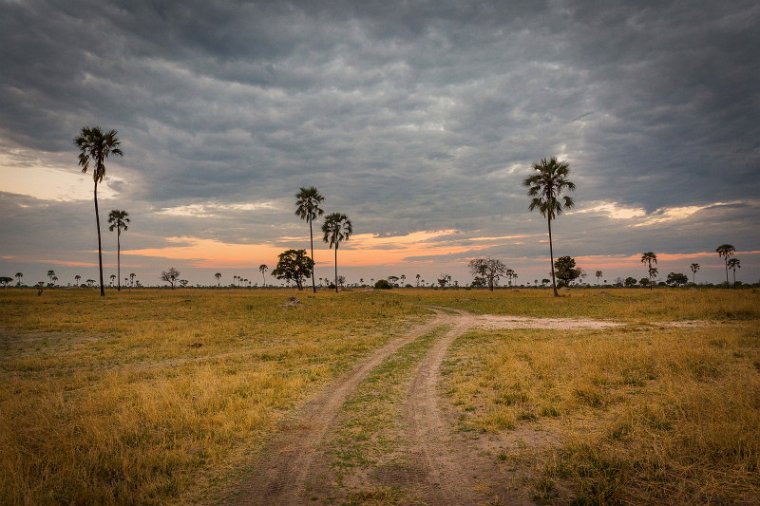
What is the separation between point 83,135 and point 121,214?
34098 millimetres

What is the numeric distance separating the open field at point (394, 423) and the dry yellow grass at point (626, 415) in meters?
0.04

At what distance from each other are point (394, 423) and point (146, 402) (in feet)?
20.6

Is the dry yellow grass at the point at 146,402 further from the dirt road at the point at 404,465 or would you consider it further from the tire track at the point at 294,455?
the dirt road at the point at 404,465

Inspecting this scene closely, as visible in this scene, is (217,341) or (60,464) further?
(217,341)

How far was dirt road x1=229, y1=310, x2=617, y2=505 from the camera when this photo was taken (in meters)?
5.39

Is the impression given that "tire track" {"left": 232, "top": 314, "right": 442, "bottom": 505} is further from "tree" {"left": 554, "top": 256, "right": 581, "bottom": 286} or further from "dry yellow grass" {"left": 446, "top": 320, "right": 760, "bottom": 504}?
"tree" {"left": 554, "top": 256, "right": 581, "bottom": 286}

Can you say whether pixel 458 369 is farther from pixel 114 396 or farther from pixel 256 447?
pixel 114 396

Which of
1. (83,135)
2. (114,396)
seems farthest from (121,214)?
(114,396)

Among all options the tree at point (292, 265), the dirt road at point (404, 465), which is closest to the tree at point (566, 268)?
the tree at point (292, 265)

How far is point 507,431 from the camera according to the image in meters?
7.88

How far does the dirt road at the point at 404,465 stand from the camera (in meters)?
5.39

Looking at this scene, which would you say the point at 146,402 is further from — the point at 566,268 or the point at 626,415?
the point at 566,268

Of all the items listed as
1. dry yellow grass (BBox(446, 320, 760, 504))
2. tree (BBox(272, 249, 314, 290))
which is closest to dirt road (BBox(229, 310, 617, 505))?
dry yellow grass (BBox(446, 320, 760, 504))

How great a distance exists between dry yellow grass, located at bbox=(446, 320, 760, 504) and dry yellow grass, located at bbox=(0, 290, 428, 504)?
513 centimetres
